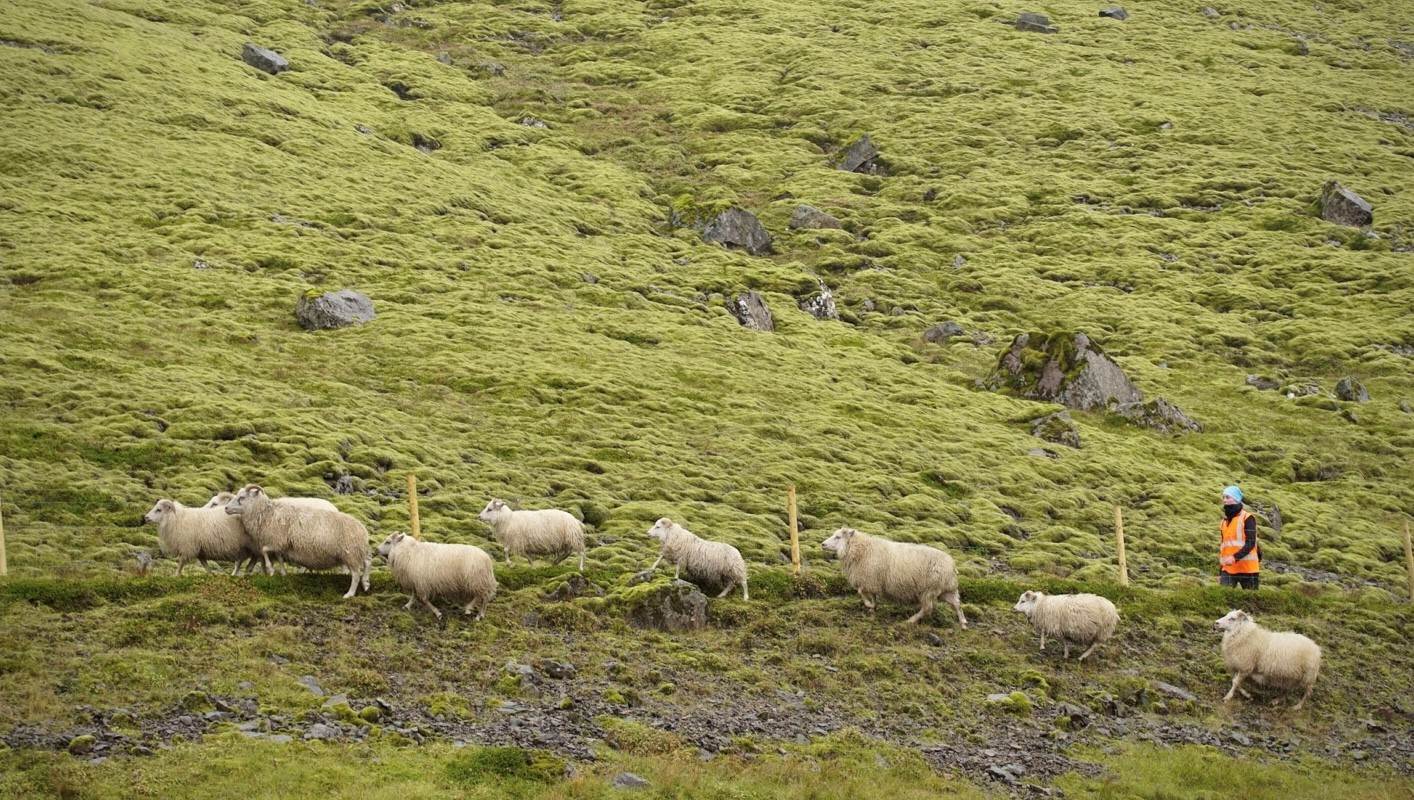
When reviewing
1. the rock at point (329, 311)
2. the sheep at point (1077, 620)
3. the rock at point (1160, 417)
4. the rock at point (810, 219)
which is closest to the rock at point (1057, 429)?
the rock at point (1160, 417)

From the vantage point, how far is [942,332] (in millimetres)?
67875

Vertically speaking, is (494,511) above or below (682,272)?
above

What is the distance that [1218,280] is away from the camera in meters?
75.6

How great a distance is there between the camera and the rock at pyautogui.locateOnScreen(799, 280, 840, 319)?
69562 millimetres

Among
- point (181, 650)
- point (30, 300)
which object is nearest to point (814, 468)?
point (181, 650)

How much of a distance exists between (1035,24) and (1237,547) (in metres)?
109

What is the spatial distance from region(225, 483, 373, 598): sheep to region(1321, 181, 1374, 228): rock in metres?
80.2

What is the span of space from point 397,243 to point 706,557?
1879 inches

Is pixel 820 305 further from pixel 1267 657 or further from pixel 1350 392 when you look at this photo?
pixel 1267 657

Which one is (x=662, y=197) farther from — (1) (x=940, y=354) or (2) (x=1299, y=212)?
(2) (x=1299, y=212)

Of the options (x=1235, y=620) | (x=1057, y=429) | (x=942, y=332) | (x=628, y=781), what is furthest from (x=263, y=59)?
(x=628, y=781)

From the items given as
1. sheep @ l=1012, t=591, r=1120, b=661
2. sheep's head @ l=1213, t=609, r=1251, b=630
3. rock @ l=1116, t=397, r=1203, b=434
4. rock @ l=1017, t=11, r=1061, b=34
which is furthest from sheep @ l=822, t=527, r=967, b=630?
rock @ l=1017, t=11, r=1061, b=34

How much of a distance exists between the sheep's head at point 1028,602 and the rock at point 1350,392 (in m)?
43.8

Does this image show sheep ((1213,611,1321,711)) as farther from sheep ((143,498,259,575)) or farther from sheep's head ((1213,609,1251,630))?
sheep ((143,498,259,575))
